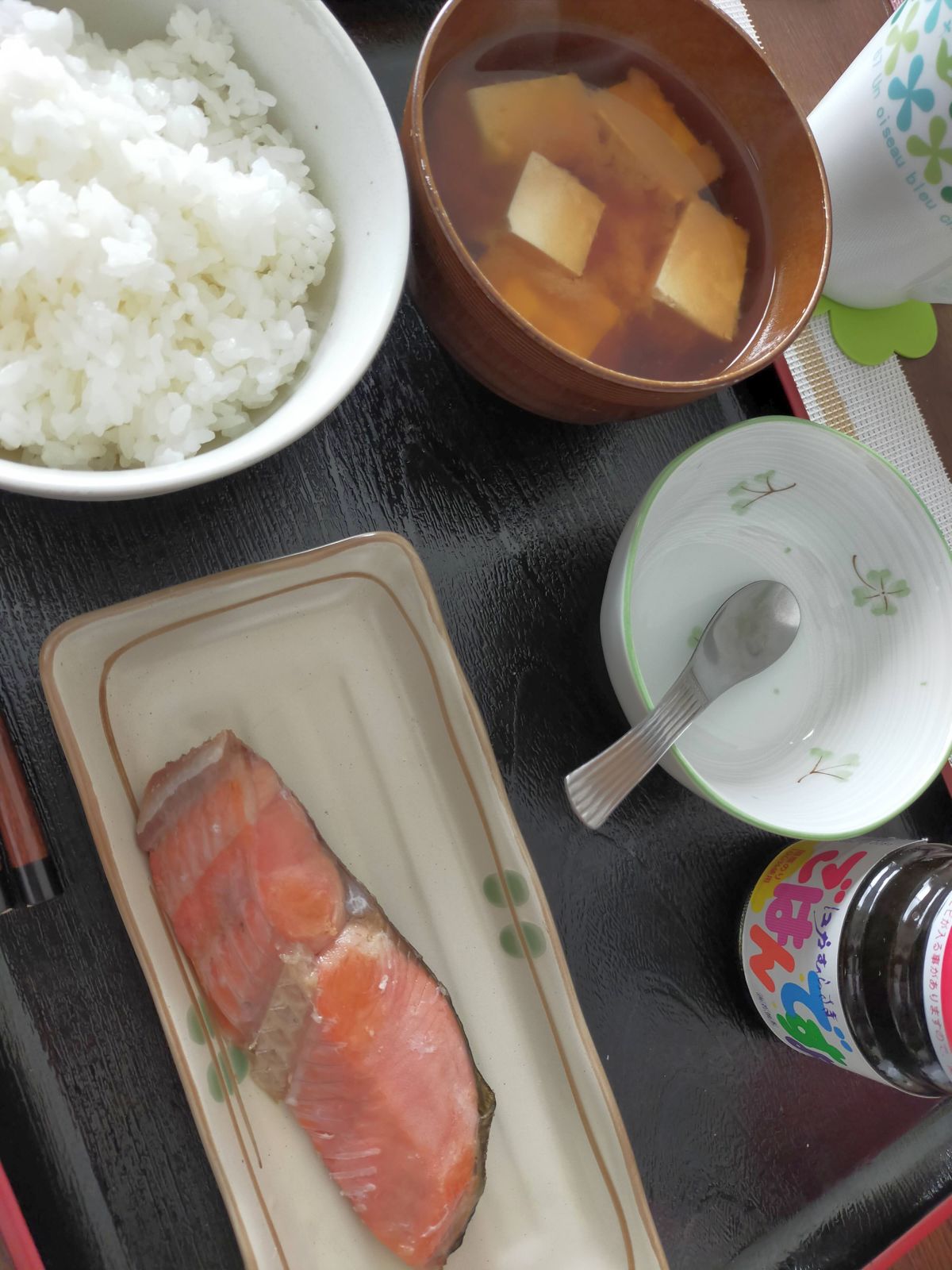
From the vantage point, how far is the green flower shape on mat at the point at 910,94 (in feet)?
3.10

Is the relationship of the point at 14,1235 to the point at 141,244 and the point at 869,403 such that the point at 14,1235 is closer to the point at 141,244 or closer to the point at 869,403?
the point at 141,244

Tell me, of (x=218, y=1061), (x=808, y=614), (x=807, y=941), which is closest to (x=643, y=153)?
(x=808, y=614)

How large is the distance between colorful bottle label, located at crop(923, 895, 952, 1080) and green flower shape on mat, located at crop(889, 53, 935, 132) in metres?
0.84

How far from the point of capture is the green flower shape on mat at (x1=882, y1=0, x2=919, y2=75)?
95 centimetres

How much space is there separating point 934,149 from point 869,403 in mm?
343

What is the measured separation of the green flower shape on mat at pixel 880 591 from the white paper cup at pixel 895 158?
0.36 metres

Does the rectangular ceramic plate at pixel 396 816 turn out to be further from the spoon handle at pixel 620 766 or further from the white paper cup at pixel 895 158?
the white paper cup at pixel 895 158

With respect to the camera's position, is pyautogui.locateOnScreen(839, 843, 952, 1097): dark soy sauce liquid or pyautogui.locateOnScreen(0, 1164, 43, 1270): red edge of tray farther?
pyautogui.locateOnScreen(839, 843, 952, 1097): dark soy sauce liquid

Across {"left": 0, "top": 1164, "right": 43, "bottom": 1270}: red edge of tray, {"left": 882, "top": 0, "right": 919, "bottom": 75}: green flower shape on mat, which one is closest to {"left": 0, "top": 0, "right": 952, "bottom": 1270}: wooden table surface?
{"left": 882, "top": 0, "right": 919, "bottom": 75}: green flower shape on mat

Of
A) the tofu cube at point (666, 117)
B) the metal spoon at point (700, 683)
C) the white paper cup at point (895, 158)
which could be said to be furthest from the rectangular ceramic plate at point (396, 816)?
the white paper cup at point (895, 158)

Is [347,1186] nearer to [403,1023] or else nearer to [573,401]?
[403,1023]

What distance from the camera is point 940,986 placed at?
91 cm

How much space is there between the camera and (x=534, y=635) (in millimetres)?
1111

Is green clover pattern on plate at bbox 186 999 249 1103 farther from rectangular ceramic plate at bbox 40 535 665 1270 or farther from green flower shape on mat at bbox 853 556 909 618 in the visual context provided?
green flower shape on mat at bbox 853 556 909 618
